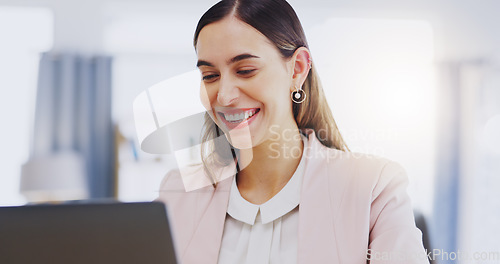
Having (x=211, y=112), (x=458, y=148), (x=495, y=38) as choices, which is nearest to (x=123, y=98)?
(x=211, y=112)

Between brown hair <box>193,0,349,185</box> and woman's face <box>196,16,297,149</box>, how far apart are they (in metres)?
0.02

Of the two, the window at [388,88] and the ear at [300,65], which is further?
the window at [388,88]

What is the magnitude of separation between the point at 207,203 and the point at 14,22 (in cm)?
88

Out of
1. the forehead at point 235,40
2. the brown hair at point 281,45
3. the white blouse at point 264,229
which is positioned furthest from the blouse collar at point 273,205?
the forehead at point 235,40

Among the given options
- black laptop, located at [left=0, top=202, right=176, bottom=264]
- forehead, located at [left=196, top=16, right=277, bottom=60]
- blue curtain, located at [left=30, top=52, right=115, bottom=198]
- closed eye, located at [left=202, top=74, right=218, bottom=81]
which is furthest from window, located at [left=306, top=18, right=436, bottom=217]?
black laptop, located at [left=0, top=202, right=176, bottom=264]

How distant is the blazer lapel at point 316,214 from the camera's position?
47.4 inches

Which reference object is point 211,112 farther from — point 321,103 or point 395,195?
point 395,195

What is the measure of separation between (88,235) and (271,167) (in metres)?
0.74

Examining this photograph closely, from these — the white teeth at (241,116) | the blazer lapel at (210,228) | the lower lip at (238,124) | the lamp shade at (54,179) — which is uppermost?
the white teeth at (241,116)

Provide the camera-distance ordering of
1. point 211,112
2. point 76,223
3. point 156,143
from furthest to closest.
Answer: point 156,143 → point 211,112 → point 76,223

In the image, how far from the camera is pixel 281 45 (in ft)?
4.11

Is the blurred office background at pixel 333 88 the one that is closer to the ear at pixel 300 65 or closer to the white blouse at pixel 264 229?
the ear at pixel 300 65

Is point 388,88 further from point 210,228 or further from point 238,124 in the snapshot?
point 210,228

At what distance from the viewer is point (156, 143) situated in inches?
58.7
